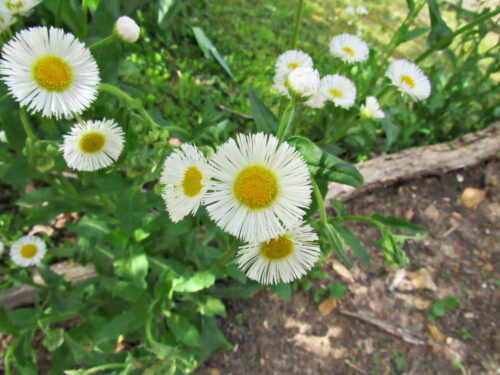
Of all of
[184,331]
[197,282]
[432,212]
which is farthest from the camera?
[432,212]

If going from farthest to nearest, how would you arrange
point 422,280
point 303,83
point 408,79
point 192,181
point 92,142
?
point 422,280 → point 408,79 → point 92,142 → point 192,181 → point 303,83

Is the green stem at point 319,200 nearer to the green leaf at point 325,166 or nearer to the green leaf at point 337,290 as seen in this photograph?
the green leaf at point 325,166

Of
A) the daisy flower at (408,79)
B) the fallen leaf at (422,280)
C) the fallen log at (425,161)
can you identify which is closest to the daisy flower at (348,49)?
the daisy flower at (408,79)

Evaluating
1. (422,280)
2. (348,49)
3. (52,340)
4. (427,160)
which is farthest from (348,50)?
(52,340)

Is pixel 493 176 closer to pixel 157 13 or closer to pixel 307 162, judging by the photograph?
pixel 307 162

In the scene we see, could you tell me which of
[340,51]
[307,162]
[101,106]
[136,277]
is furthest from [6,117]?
[340,51]

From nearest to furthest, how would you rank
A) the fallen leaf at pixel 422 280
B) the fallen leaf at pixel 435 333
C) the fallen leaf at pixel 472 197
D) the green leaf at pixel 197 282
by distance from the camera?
the green leaf at pixel 197 282 < the fallen leaf at pixel 435 333 < the fallen leaf at pixel 422 280 < the fallen leaf at pixel 472 197

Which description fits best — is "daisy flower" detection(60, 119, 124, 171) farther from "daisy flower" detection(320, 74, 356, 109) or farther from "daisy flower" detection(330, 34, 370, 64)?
"daisy flower" detection(330, 34, 370, 64)

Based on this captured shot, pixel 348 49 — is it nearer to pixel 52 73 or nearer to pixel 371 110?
pixel 371 110
